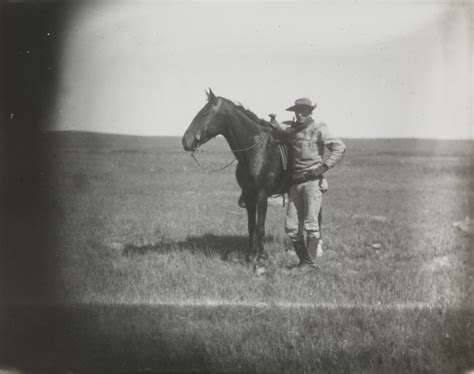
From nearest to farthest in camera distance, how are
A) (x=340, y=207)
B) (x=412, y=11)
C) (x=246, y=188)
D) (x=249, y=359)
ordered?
(x=249, y=359) < (x=412, y=11) < (x=246, y=188) < (x=340, y=207)

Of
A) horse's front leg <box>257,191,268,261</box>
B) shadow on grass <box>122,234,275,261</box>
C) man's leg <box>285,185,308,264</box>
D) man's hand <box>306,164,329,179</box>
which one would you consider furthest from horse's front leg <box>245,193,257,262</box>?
man's hand <box>306,164,329,179</box>

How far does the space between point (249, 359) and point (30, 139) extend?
374cm

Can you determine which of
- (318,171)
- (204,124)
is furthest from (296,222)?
(204,124)

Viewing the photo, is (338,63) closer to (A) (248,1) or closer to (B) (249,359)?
(A) (248,1)

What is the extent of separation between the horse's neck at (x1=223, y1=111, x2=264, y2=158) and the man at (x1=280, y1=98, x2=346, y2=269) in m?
0.46

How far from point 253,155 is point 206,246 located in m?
1.39

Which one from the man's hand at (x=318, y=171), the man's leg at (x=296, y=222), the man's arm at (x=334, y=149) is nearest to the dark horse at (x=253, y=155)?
the man's leg at (x=296, y=222)

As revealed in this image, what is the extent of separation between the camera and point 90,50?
5301 millimetres

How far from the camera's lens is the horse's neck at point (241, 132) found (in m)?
5.38

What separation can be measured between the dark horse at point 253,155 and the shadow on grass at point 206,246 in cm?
32

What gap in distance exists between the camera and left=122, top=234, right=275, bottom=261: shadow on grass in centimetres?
554

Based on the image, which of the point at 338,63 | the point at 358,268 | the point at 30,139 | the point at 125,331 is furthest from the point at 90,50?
the point at 358,268

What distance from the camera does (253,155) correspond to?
216 inches

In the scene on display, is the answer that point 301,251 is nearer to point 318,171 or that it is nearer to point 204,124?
point 318,171
